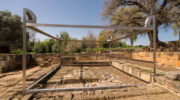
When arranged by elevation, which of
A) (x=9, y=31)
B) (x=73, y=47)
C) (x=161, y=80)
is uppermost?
(x=9, y=31)

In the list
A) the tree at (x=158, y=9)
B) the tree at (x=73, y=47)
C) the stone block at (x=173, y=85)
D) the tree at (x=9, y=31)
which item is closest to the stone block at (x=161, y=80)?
the stone block at (x=173, y=85)

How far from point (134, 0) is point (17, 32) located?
46.5ft

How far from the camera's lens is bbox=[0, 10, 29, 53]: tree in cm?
1003

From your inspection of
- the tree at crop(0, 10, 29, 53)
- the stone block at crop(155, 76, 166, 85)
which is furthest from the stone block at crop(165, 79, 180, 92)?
the tree at crop(0, 10, 29, 53)

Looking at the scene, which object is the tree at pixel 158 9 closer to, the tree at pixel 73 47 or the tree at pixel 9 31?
the tree at pixel 73 47

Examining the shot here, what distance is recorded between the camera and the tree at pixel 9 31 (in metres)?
10.0

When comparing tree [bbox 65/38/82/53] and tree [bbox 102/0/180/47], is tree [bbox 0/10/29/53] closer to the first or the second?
tree [bbox 65/38/82/53]

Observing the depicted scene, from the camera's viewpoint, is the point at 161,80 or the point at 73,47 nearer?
the point at 161,80

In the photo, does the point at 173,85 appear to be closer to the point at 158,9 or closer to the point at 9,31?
the point at 158,9

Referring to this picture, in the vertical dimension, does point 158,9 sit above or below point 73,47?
above

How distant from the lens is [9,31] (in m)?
10.1

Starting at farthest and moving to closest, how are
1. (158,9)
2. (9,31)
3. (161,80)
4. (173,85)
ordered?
(9,31), (158,9), (161,80), (173,85)

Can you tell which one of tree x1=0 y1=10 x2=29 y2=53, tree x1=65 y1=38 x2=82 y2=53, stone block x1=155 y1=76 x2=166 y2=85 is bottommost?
stone block x1=155 y1=76 x2=166 y2=85

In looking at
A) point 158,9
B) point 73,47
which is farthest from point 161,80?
point 73,47
